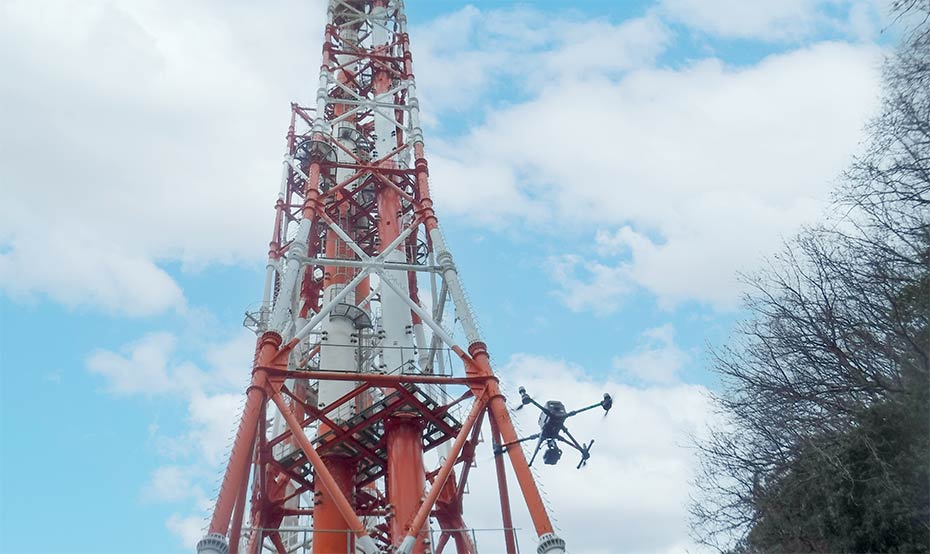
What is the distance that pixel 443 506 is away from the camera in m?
17.7

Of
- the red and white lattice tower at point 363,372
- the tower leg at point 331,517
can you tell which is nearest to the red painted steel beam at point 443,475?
the red and white lattice tower at point 363,372

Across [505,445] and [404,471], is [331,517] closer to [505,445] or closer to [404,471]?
[404,471]

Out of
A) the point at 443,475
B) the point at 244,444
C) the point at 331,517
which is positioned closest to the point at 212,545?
the point at 244,444

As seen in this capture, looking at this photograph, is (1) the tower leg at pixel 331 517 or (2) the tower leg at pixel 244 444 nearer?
(2) the tower leg at pixel 244 444

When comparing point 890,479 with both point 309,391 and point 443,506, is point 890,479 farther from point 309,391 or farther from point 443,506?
point 309,391

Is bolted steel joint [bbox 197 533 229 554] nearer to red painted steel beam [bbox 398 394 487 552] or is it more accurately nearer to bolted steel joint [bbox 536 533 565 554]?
red painted steel beam [bbox 398 394 487 552]

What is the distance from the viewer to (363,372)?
18641mm

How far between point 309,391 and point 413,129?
836cm

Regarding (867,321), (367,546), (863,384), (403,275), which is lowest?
(367,546)

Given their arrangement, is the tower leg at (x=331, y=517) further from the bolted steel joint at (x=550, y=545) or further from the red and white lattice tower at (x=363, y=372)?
the bolted steel joint at (x=550, y=545)

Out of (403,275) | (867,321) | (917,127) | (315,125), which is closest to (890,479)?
(867,321)

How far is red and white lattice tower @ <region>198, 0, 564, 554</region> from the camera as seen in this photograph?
14234mm

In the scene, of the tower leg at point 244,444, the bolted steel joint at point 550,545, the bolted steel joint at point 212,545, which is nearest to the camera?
the bolted steel joint at point 212,545

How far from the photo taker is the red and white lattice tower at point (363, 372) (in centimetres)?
1423
